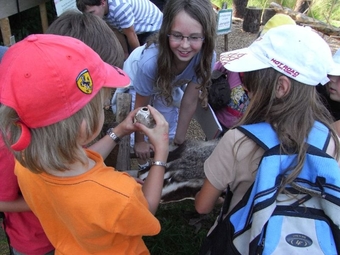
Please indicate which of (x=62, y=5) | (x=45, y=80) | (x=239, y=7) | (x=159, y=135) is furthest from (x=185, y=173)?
(x=239, y=7)

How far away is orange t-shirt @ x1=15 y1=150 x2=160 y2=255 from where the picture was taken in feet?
3.39

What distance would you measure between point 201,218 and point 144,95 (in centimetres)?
121

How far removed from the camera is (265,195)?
1108mm

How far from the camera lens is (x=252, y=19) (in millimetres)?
8258

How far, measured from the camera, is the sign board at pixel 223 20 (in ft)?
15.5

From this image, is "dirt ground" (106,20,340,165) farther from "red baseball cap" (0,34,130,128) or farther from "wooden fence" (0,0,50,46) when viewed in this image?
"red baseball cap" (0,34,130,128)

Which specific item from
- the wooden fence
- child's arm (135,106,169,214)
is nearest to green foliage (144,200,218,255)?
child's arm (135,106,169,214)

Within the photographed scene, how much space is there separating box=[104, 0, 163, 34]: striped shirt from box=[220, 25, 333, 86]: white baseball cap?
95.3 inches

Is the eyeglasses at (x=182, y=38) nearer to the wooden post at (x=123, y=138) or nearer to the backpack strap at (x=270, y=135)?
the wooden post at (x=123, y=138)

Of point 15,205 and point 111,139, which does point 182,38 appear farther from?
point 15,205

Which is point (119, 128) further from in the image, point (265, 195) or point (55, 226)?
point (265, 195)

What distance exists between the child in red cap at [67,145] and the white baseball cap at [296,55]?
56 cm

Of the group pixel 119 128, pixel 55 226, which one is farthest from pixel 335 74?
pixel 55 226

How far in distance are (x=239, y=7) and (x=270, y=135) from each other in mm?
9017
